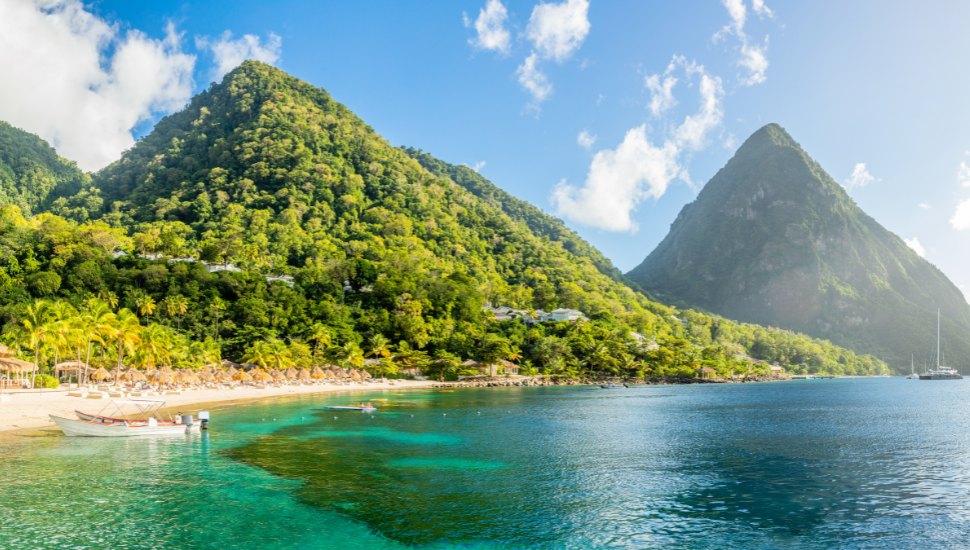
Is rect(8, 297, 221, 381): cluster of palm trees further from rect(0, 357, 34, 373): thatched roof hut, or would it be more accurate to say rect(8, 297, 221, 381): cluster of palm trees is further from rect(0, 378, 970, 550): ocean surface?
rect(0, 378, 970, 550): ocean surface

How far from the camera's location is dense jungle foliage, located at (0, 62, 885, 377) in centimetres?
8225

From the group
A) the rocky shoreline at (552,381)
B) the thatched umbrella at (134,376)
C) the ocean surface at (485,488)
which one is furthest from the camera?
the rocky shoreline at (552,381)

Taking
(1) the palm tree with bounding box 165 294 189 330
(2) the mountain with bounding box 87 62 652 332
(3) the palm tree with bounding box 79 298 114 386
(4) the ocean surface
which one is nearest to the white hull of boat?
(4) the ocean surface

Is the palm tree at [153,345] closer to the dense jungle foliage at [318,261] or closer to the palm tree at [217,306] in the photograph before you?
the dense jungle foliage at [318,261]

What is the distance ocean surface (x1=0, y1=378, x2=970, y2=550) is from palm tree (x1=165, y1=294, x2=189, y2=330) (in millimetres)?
52660

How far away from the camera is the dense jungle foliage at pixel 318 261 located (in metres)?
82.2

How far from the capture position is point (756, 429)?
118ft

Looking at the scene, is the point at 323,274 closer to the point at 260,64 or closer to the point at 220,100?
the point at 220,100

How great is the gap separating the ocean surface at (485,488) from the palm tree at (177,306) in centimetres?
5266

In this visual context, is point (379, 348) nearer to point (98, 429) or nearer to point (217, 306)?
point (217, 306)

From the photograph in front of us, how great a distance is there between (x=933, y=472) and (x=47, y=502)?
3308cm

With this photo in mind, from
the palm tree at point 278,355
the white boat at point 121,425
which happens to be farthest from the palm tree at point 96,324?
the palm tree at point 278,355

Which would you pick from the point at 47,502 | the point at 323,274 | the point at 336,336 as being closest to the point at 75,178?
the point at 323,274

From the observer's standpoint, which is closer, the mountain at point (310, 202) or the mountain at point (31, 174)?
the mountain at point (310, 202)
